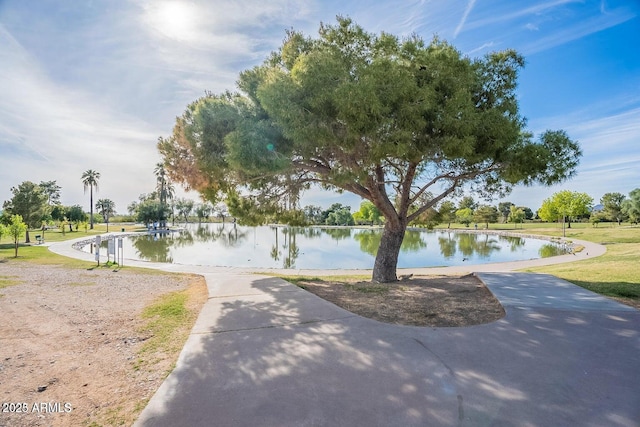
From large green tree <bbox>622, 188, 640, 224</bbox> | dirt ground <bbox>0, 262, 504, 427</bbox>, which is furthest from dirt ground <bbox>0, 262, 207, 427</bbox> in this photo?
large green tree <bbox>622, 188, 640, 224</bbox>

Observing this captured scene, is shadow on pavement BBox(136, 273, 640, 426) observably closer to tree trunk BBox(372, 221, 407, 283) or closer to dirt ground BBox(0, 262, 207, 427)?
dirt ground BBox(0, 262, 207, 427)

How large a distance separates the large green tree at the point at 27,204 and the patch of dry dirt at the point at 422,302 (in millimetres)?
29401

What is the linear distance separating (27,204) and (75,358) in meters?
30.2

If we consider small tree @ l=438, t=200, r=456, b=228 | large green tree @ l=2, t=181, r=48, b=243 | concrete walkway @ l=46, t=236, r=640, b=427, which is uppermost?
large green tree @ l=2, t=181, r=48, b=243

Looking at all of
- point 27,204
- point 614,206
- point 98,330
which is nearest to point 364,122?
point 98,330

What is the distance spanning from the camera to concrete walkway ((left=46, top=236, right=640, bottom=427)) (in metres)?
2.54

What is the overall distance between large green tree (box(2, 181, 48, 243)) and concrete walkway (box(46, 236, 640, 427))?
30079 millimetres

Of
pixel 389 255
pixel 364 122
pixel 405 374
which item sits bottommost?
pixel 405 374

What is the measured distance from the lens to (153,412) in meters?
2.63

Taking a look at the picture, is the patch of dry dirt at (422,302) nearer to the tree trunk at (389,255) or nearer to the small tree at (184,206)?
the tree trunk at (389,255)

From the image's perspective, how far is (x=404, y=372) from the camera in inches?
126

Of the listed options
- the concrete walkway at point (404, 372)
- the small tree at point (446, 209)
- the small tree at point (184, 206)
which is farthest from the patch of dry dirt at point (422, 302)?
the small tree at point (184, 206)

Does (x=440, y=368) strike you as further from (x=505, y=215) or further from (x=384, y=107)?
(x=505, y=215)

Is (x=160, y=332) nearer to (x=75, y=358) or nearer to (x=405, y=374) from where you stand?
(x=75, y=358)
